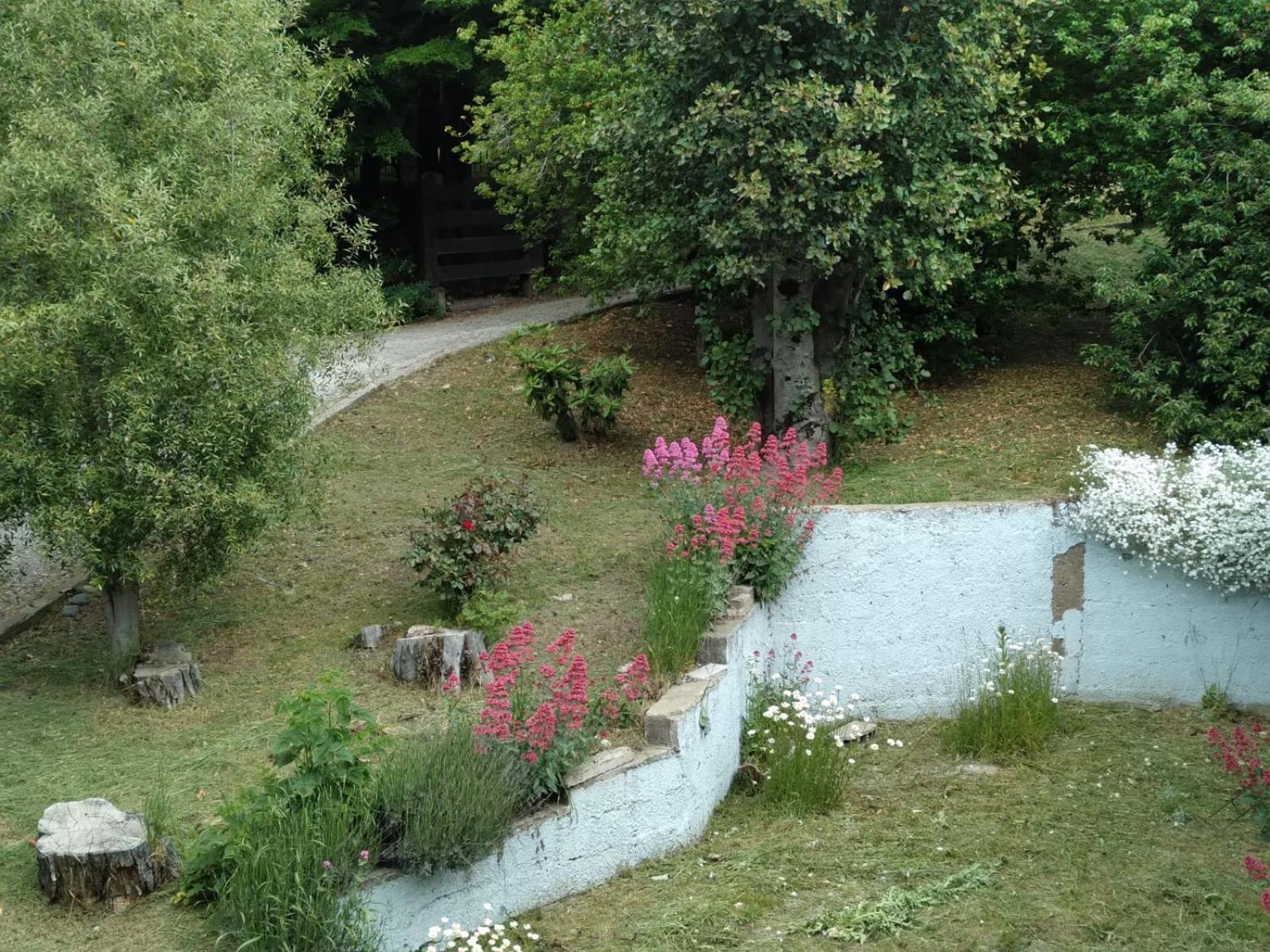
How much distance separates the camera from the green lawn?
21.6ft

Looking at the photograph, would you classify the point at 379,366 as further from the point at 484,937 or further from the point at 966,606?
the point at 484,937

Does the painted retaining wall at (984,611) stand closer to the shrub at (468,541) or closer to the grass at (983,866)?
the grass at (983,866)

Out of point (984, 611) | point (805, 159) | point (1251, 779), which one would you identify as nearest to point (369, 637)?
point (984, 611)

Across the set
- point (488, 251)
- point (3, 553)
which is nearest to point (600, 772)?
point (3, 553)

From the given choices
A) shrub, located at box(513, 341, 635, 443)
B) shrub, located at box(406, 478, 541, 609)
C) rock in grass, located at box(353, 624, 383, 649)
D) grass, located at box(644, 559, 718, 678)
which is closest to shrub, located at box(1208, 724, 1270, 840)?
grass, located at box(644, 559, 718, 678)

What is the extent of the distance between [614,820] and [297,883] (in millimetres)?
1885

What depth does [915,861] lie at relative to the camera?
21.6 feet

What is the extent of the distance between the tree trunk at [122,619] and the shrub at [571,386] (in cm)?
407

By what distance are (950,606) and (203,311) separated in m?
4.85

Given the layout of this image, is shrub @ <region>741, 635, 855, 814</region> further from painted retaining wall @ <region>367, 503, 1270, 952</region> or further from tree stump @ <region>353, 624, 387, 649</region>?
tree stump @ <region>353, 624, 387, 649</region>

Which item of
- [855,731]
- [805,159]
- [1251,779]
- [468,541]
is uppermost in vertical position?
[805,159]

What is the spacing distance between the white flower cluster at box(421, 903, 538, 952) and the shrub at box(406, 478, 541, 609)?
279 cm

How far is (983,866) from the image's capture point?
6.50 meters

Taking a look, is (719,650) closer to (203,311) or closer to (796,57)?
(203,311)
